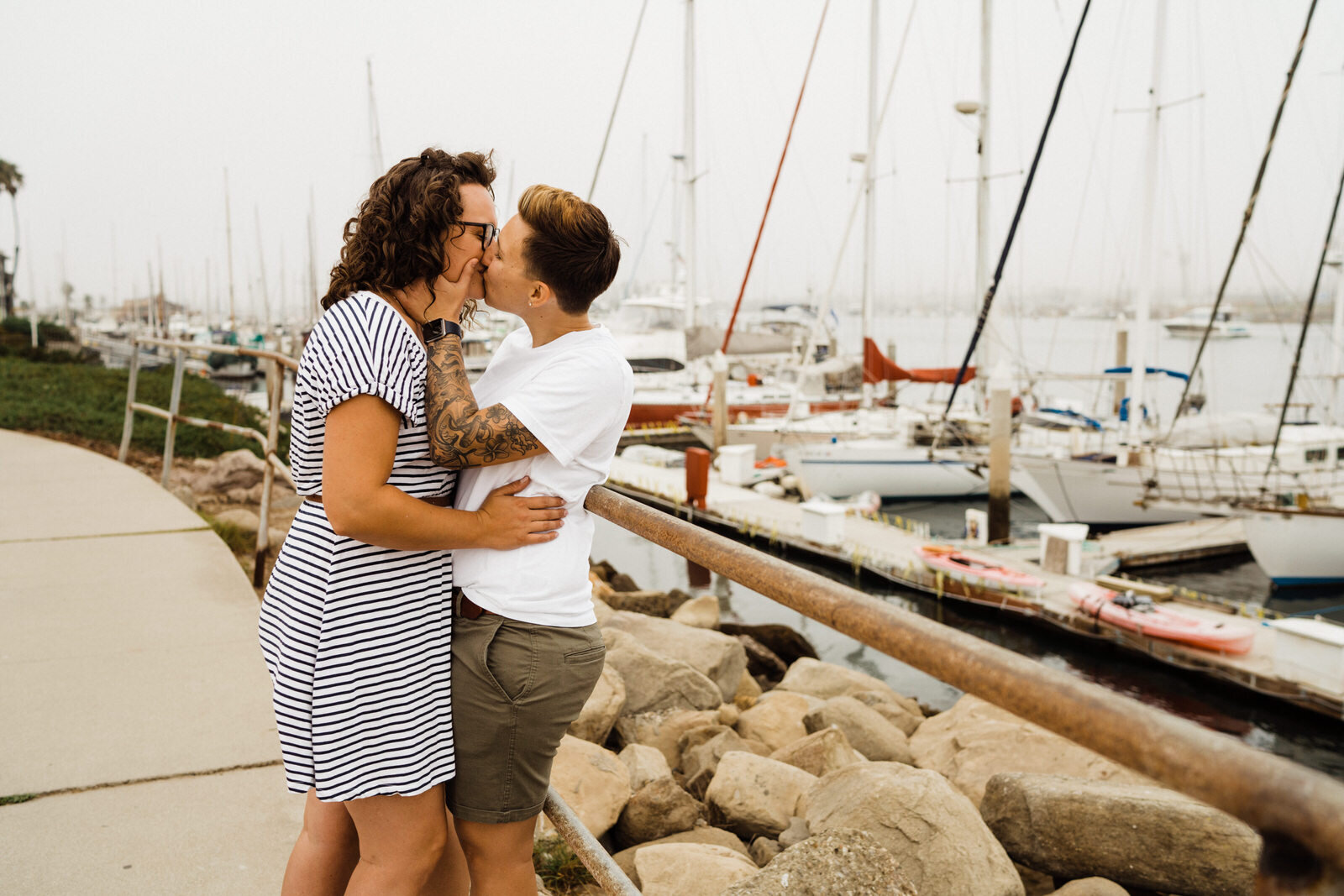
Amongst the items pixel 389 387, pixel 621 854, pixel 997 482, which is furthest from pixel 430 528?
pixel 997 482

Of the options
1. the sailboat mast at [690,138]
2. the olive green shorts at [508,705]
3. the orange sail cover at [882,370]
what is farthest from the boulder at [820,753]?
the sailboat mast at [690,138]

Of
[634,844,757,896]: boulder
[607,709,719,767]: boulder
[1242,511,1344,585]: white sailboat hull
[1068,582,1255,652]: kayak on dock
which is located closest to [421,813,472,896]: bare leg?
[634,844,757,896]: boulder

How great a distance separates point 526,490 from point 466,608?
0.85 feet

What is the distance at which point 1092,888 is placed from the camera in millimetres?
3918

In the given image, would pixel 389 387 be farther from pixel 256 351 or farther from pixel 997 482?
pixel 997 482

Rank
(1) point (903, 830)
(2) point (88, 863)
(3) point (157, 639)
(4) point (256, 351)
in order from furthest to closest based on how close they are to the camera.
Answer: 1. (4) point (256, 351)
2. (3) point (157, 639)
3. (1) point (903, 830)
4. (2) point (88, 863)

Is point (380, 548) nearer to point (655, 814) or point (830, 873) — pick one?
point (830, 873)

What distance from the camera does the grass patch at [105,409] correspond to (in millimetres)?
10703

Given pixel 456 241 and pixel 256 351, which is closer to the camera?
pixel 456 241

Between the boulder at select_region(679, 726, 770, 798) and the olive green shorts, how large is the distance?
295cm

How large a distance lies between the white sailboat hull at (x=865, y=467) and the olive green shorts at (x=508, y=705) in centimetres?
1919

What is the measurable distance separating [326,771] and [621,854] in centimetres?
225

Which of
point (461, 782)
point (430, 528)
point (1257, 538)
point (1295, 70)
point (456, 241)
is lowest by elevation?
point (1257, 538)

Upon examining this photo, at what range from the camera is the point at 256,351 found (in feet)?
15.6
